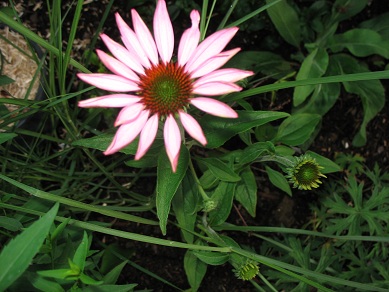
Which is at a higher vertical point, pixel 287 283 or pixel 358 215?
pixel 358 215

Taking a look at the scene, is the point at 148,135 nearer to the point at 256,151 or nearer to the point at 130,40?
the point at 130,40

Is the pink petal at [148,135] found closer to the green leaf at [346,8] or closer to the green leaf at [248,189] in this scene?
the green leaf at [248,189]

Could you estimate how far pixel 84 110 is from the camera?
160 cm

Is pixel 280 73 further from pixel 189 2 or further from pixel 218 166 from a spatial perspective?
pixel 218 166

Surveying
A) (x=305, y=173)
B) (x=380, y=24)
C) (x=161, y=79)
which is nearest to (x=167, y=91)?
(x=161, y=79)

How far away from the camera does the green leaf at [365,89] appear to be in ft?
4.91

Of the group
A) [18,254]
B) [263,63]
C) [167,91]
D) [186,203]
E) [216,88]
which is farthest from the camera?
[263,63]

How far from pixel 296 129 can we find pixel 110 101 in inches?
22.8

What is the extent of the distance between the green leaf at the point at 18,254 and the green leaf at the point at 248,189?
26.9 inches

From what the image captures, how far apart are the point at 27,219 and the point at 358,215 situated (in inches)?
33.3

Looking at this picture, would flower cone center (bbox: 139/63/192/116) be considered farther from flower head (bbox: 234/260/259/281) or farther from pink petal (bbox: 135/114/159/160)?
flower head (bbox: 234/260/259/281)

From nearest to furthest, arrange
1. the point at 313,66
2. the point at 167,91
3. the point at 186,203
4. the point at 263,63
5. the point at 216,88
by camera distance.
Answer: the point at 216,88 → the point at 167,91 → the point at 186,203 → the point at 313,66 → the point at 263,63

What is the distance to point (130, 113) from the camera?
31.1 inches

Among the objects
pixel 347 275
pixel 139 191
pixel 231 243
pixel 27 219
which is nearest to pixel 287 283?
pixel 347 275
